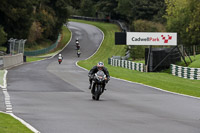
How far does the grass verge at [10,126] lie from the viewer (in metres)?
10.5

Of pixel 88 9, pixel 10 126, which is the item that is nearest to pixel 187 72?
pixel 10 126

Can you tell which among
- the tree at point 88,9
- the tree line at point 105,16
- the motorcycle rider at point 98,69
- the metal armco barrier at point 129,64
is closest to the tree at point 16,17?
the tree line at point 105,16

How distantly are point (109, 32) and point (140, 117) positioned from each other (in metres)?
88.3

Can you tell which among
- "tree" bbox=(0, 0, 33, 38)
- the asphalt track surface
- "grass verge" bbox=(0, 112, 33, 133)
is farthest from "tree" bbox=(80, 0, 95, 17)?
"grass verge" bbox=(0, 112, 33, 133)

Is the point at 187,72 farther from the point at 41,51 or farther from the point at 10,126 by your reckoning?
the point at 41,51

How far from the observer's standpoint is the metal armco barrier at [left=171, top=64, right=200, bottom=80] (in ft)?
126

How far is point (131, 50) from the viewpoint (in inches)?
2739

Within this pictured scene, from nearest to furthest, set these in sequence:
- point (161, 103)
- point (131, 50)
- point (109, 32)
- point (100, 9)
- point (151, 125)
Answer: point (151, 125)
point (161, 103)
point (131, 50)
point (109, 32)
point (100, 9)

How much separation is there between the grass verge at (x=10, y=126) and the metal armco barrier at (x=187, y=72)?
2732 centimetres

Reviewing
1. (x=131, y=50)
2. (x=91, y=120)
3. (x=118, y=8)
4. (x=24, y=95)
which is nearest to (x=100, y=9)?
(x=118, y=8)

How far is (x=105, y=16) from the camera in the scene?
124 m

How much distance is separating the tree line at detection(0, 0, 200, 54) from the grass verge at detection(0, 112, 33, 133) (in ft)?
137

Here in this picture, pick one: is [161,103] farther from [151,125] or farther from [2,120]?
[2,120]

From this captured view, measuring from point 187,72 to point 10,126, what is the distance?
98.5 feet
